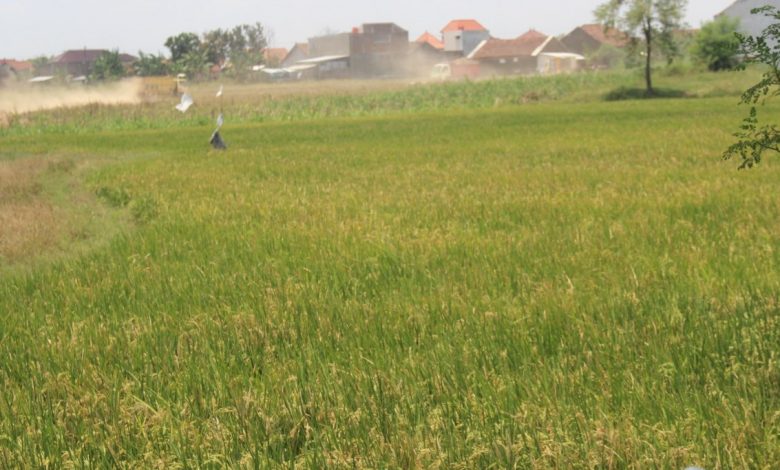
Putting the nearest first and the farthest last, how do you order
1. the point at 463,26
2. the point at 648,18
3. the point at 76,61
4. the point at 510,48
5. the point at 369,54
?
the point at 648,18, the point at 510,48, the point at 369,54, the point at 463,26, the point at 76,61

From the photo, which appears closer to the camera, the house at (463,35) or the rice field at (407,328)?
the rice field at (407,328)

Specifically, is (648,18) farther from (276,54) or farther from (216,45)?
(276,54)

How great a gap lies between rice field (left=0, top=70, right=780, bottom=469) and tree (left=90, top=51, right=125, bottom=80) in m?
110

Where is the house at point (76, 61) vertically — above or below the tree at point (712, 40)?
above

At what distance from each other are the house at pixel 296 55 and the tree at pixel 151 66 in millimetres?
33643

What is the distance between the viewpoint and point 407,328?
191 inches

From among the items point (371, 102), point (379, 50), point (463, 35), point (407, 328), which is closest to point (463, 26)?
point (463, 35)

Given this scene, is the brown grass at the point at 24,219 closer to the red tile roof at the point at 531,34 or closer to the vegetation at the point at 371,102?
the vegetation at the point at 371,102

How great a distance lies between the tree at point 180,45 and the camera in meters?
120

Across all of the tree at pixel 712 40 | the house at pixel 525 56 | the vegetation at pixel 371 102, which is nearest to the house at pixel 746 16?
the tree at pixel 712 40

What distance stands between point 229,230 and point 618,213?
410 cm

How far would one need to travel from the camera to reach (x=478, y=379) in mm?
3812

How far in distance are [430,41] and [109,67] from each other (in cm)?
5604

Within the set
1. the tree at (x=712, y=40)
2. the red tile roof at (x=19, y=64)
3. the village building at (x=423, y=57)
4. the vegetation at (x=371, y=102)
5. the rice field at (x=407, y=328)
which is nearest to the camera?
the rice field at (x=407, y=328)
